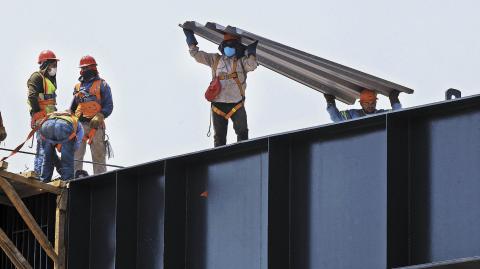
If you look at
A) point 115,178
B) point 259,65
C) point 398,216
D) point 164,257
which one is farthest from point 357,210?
point 259,65

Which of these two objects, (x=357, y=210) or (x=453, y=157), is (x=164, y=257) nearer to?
→ (x=357, y=210)

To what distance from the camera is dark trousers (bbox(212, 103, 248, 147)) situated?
20859 millimetres

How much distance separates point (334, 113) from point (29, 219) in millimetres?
5071

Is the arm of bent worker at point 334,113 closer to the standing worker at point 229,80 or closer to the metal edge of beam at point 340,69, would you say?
the metal edge of beam at point 340,69

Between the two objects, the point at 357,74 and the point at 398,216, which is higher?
the point at 357,74

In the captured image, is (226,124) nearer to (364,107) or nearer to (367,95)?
(364,107)

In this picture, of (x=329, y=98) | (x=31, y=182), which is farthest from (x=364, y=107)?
(x=31, y=182)

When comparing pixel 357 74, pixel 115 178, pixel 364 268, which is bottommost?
pixel 364 268

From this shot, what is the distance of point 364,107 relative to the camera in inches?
832

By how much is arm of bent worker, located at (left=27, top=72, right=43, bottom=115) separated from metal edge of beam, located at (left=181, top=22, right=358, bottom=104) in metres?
3.07

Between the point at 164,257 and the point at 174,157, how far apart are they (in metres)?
1.38

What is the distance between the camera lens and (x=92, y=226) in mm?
20406

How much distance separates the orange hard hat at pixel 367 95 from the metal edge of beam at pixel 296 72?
0.24 meters

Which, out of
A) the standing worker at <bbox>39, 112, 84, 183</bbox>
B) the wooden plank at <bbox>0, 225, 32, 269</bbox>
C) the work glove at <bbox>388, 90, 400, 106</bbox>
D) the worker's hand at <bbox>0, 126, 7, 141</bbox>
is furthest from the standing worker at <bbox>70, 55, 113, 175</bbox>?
the work glove at <bbox>388, 90, 400, 106</bbox>
